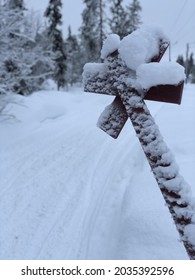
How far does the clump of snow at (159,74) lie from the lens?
199 cm

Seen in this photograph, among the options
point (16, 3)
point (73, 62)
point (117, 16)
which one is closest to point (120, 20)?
point (117, 16)

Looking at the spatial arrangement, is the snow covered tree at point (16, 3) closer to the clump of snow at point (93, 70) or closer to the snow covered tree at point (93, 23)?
the snow covered tree at point (93, 23)

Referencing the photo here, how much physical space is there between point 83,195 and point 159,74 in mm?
5061

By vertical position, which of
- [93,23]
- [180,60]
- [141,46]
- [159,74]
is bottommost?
[180,60]

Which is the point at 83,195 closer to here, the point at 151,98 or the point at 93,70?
the point at 93,70

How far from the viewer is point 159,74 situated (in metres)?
1.99

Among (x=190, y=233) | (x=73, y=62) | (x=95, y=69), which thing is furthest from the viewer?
(x=73, y=62)

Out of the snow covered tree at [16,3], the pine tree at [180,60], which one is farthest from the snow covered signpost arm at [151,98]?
the pine tree at [180,60]

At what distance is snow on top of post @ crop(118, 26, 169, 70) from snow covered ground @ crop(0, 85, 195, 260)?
2797 millimetres

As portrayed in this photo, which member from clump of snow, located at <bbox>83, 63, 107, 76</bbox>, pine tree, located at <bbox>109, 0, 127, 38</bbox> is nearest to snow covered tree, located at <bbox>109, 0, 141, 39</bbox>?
pine tree, located at <bbox>109, 0, 127, 38</bbox>

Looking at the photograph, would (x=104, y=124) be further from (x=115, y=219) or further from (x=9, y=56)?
(x=9, y=56)

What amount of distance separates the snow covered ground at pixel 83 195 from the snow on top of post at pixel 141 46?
2.80 metres

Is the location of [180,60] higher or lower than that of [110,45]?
lower
